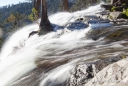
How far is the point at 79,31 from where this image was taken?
15.7 metres

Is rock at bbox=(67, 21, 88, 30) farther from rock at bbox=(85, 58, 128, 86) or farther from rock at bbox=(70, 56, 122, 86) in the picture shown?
rock at bbox=(85, 58, 128, 86)

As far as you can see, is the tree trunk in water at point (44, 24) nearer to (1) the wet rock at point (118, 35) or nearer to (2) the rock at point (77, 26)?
(2) the rock at point (77, 26)

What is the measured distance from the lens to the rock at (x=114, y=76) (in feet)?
17.5

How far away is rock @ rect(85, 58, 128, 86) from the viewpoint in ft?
17.5

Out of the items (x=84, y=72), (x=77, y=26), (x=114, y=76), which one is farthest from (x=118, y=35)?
(x=114, y=76)

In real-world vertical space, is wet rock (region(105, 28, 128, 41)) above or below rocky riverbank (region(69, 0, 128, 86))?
below

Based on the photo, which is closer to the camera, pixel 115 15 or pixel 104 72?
pixel 104 72

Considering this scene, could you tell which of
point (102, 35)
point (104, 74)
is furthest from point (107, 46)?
point (104, 74)

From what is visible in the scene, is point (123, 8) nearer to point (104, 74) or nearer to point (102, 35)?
point (102, 35)

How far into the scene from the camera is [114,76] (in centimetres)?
565

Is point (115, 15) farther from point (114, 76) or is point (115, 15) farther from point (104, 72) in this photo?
point (114, 76)

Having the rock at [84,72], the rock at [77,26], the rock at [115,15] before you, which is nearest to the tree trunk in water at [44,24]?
the rock at [77,26]

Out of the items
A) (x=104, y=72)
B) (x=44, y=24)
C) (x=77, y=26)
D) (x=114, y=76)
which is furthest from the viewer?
(x=44, y=24)

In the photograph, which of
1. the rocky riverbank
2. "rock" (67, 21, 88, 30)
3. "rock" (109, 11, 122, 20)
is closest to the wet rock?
the rocky riverbank
